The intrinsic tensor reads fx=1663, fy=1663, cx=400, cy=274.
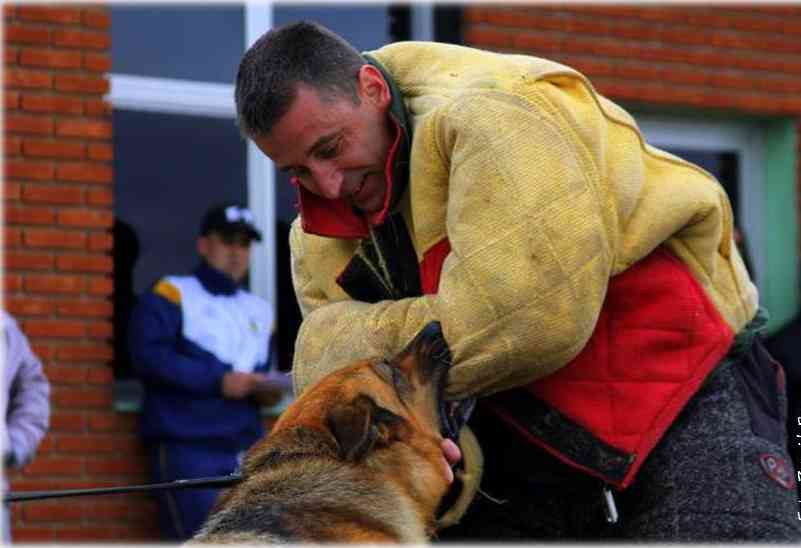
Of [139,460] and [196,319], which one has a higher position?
[196,319]

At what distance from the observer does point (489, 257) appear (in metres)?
3.58

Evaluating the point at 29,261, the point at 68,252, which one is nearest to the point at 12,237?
the point at 29,261

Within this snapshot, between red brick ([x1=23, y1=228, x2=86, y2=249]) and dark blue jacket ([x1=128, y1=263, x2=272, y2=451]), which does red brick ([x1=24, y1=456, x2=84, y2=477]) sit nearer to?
dark blue jacket ([x1=128, y1=263, x2=272, y2=451])

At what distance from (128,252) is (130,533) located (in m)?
1.39

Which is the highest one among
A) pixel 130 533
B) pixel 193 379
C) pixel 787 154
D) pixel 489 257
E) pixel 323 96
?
pixel 323 96

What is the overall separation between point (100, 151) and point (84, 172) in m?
0.14

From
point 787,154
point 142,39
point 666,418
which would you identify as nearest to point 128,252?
point 142,39

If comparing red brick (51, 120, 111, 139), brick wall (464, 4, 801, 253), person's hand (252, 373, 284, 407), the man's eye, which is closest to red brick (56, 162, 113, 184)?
red brick (51, 120, 111, 139)

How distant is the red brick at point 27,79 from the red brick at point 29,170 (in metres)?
0.37

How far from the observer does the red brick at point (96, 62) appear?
8086 mm

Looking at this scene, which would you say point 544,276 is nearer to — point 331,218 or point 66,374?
point 331,218

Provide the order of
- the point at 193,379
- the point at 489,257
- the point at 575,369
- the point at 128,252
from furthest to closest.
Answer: the point at 128,252 < the point at 193,379 < the point at 575,369 < the point at 489,257

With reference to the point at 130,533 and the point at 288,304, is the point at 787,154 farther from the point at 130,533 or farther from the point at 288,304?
the point at 130,533

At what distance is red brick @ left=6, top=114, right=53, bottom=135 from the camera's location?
7.88 meters
